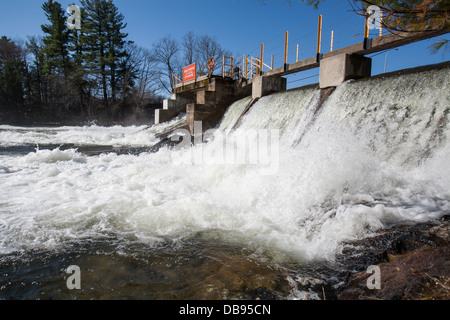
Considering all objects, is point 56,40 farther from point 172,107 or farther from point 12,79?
point 172,107

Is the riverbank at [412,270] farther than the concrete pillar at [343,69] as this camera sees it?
No

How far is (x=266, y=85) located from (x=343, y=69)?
14.2 feet

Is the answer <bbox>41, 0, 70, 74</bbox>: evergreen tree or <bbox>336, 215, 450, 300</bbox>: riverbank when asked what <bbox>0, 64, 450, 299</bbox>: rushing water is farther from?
<bbox>41, 0, 70, 74</bbox>: evergreen tree

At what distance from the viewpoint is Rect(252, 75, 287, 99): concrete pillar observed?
11.9 meters

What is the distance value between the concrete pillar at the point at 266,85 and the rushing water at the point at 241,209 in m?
5.02

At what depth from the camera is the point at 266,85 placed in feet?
39.1

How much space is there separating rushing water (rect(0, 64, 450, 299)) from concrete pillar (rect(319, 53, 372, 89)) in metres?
1.20

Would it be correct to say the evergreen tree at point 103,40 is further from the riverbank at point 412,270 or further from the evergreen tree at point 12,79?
the riverbank at point 412,270

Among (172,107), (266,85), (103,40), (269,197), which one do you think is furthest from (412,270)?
(103,40)

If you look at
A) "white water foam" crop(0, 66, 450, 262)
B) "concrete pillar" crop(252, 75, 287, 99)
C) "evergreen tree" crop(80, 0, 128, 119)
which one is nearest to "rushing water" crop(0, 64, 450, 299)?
"white water foam" crop(0, 66, 450, 262)

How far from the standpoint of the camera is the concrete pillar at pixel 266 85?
38.9 ft

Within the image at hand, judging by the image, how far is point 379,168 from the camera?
4320 mm

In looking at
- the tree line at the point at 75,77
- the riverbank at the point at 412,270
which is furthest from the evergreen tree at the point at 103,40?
the riverbank at the point at 412,270
